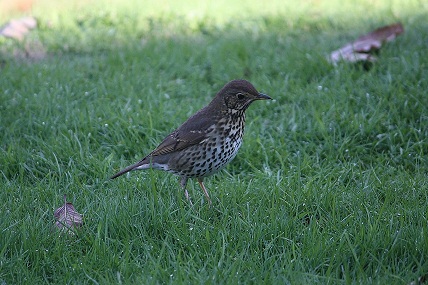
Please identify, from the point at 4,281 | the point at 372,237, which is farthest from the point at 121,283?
the point at 372,237

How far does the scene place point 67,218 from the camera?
15.2 ft

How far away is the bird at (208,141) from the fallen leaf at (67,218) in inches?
21.9

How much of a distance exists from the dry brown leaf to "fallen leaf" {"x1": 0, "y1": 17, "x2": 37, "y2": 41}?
4102mm

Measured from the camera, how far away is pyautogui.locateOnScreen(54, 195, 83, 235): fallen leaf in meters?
4.51

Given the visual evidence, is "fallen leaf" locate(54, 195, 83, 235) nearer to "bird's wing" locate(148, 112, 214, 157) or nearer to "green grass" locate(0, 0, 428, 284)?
"green grass" locate(0, 0, 428, 284)

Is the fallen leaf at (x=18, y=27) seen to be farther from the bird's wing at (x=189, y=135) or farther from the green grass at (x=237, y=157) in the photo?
the bird's wing at (x=189, y=135)

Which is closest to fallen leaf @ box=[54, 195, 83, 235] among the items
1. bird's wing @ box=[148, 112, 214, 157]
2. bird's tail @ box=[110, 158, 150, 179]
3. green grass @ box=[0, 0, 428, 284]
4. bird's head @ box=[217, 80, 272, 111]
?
green grass @ box=[0, 0, 428, 284]

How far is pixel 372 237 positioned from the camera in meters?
4.18

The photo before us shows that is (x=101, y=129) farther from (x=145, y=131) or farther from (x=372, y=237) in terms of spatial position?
(x=372, y=237)

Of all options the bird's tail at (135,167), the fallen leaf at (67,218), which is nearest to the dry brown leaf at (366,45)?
the bird's tail at (135,167)

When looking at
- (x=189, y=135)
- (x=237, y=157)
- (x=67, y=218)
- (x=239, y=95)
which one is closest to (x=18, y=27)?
(x=237, y=157)

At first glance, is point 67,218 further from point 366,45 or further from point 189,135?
point 366,45

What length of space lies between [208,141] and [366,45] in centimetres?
308

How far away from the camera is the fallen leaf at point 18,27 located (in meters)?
8.79
